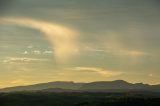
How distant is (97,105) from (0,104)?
138 ft

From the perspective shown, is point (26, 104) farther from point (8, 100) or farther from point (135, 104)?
point (135, 104)

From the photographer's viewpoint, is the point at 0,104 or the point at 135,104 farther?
the point at 0,104

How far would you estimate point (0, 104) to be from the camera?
381 feet

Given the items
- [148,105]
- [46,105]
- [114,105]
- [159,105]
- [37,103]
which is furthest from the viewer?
[37,103]

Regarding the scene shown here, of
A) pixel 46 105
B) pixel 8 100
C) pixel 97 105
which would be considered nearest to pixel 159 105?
pixel 97 105

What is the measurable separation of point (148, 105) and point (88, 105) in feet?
50.6

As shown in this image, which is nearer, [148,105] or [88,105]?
[148,105]

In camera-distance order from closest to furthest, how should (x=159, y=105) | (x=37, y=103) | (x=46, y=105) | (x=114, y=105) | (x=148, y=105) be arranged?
(x=159, y=105) → (x=148, y=105) → (x=114, y=105) → (x=46, y=105) → (x=37, y=103)

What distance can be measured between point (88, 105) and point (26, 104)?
29126 mm

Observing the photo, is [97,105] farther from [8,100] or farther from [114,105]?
[8,100]

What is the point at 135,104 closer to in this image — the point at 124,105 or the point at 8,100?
the point at 124,105

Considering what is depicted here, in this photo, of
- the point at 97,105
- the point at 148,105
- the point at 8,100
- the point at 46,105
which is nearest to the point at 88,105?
the point at 97,105

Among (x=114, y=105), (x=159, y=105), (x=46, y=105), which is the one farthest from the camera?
(x=46, y=105)

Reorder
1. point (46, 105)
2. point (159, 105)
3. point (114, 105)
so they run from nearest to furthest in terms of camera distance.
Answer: point (159, 105) → point (114, 105) → point (46, 105)
